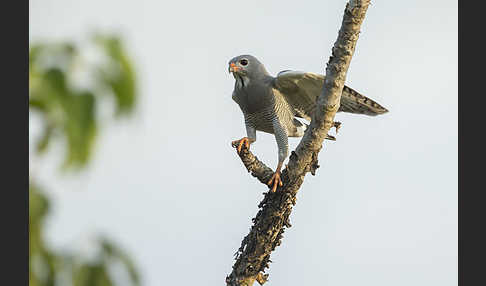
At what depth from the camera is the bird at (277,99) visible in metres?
9.12

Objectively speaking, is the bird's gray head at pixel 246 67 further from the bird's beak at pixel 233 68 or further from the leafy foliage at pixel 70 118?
the leafy foliage at pixel 70 118

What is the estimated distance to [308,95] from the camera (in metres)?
9.38

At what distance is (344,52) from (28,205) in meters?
5.44

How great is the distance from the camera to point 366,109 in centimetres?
930

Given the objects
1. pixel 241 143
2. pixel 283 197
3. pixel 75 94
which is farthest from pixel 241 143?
pixel 75 94

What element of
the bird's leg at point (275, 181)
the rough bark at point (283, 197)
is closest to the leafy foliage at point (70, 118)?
the rough bark at point (283, 197)

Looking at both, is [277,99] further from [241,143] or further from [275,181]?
[275,181]

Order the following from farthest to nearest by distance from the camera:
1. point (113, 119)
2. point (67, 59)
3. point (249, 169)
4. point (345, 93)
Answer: point (345, 93) < point (249, 169) < point (67, 59) < point (113, 119)

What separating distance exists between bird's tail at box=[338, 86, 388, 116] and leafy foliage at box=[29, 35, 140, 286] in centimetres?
731

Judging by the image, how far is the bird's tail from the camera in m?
8.95

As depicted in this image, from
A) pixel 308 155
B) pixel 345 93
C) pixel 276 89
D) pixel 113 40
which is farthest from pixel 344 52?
pixel 113 40

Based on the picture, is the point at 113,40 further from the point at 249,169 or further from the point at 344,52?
the point at 249,169

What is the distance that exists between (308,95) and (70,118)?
782cm

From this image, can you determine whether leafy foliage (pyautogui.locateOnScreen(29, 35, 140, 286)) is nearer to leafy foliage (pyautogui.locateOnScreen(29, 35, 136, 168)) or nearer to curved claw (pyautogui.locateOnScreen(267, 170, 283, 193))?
leafy foliage (pyautogui.locateOnScreen(29, 35, 136, 168))
